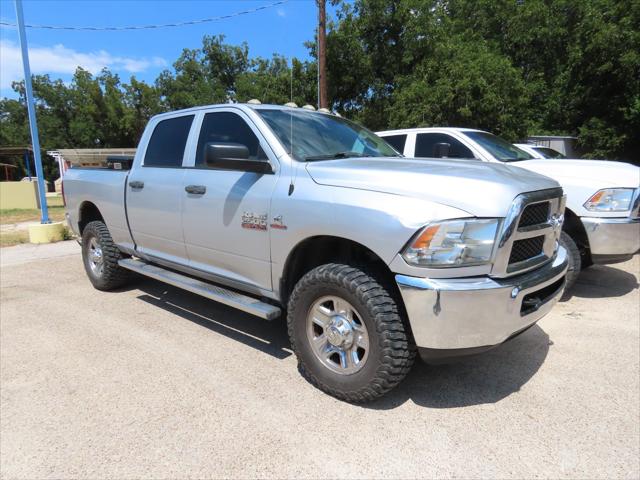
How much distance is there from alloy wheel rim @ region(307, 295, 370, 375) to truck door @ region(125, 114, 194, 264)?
65.1 inches

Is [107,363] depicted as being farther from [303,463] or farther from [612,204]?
[612,204]

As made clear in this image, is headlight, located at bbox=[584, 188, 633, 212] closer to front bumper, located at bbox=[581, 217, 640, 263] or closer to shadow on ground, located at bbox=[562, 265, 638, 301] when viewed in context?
front bumper, located at bbox=[581, 217, 640, 263]

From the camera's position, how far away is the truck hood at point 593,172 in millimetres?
4668

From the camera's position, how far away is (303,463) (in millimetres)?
2391

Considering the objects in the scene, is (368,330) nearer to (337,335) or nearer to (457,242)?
(337,335)

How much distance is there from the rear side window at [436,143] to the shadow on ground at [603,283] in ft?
7.19

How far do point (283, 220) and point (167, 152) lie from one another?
191 cm

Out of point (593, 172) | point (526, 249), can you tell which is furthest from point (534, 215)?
point (593, 172)

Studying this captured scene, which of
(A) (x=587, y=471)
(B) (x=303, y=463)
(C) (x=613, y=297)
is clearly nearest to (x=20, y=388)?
(B) (x=303, y=463)

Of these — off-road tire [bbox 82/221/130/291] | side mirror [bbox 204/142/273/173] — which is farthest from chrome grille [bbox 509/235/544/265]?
off-road tire [bbox 82/221/130/291]

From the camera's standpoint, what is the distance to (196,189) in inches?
148

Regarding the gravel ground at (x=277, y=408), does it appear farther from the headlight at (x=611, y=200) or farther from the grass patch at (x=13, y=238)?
the grass patch at (x=13, y=238)

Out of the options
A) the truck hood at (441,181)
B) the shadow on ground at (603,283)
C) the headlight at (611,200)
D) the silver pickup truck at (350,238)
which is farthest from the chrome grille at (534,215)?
the shadow on ground at (603,283)

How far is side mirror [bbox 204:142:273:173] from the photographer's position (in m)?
3.05
